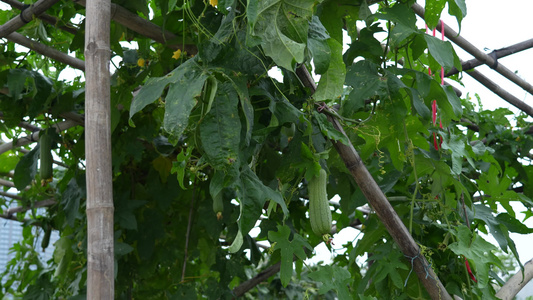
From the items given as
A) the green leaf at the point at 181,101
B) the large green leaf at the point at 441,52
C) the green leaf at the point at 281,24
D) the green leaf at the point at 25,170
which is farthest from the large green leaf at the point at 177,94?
the green leaf at the point at 25,170

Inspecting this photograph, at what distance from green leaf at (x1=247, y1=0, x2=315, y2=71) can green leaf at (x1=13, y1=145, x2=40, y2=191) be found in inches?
63.7

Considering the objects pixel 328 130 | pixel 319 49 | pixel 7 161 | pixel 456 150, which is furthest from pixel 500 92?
pixel 7 161

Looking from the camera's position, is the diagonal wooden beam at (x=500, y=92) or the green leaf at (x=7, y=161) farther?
the green leaf at (x=7, y=161)

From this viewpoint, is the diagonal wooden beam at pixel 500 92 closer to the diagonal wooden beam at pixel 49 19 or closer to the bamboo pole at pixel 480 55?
the bamboo pole at pixel 480 55

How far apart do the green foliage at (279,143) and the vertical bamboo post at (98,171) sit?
3.1 inches

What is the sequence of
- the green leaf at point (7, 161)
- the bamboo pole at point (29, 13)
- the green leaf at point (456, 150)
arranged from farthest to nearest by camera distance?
1. the green leaf at point (7, 161)
2. the bamboo pole at point (29, 13)
3. the green leaf at point (456, 150)

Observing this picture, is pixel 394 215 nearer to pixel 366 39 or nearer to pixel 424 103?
pixel 424 103

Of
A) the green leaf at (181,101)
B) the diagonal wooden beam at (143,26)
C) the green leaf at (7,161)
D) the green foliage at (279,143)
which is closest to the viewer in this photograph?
the green leaf at (181,101)

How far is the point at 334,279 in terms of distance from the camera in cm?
141

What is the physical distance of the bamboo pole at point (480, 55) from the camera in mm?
2223

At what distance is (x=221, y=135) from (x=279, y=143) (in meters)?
0.86

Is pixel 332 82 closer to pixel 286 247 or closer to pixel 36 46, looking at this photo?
pixel 286 247

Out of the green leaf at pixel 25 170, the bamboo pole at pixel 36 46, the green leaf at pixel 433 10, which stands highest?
the bamboo pole at pixel 36 46

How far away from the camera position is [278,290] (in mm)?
3389
